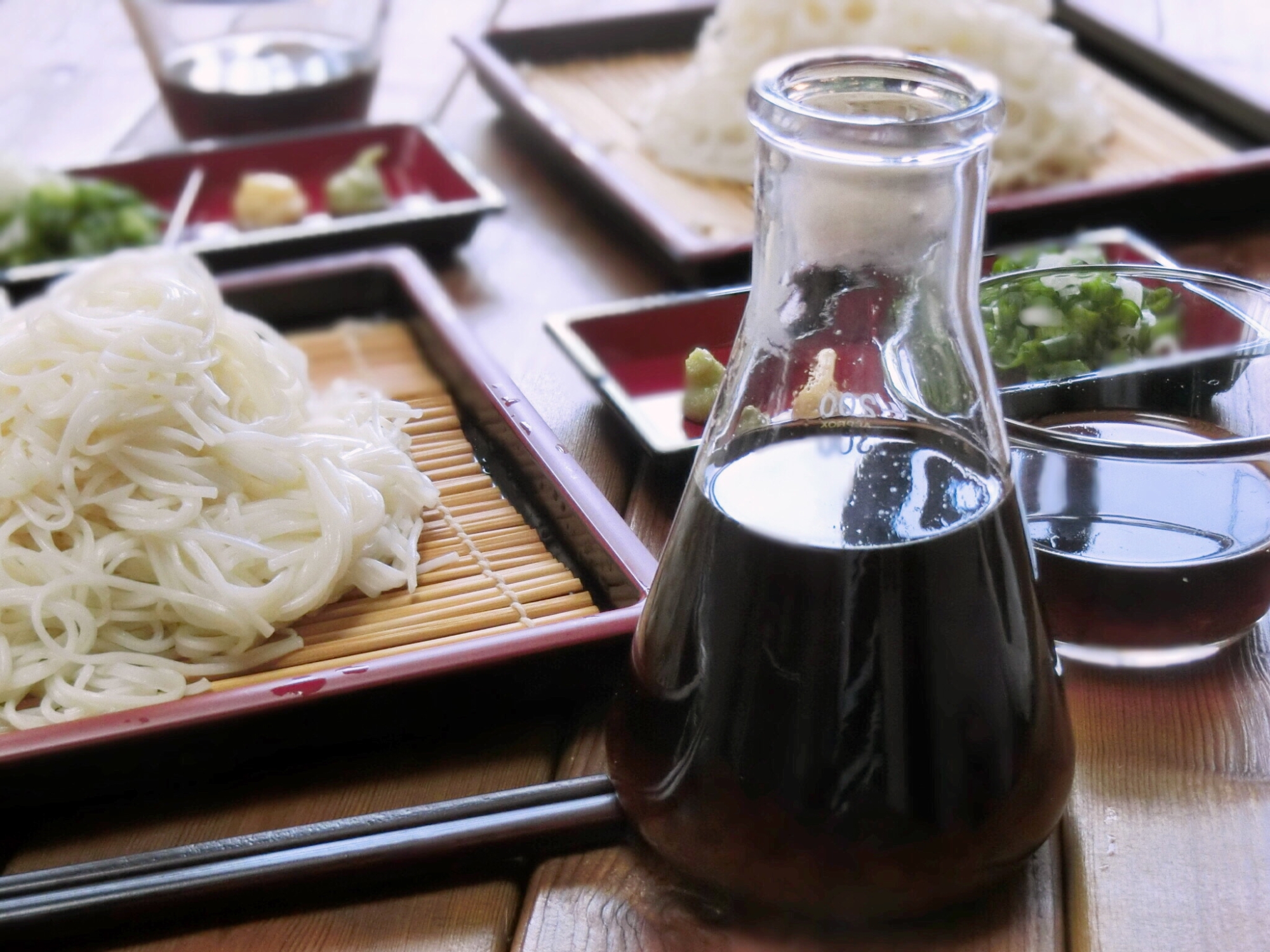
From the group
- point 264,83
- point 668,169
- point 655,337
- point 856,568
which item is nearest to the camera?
point 856,568

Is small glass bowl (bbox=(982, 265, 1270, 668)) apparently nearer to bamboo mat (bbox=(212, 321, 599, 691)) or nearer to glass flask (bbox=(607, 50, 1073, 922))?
glass flask (bbox=(607, 50, 1073, 922))

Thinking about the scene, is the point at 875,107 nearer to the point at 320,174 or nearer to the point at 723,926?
the point at 723,926

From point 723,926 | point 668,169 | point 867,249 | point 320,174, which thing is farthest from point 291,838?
point 320,174

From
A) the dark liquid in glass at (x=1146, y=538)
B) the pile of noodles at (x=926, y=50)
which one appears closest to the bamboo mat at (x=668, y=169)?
the pile of noodles at (x=926, y=50)

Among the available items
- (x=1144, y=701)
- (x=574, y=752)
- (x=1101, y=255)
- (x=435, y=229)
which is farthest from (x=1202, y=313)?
(x=435, y=229)

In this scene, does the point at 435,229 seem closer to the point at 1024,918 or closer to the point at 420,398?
the point at 420,398
